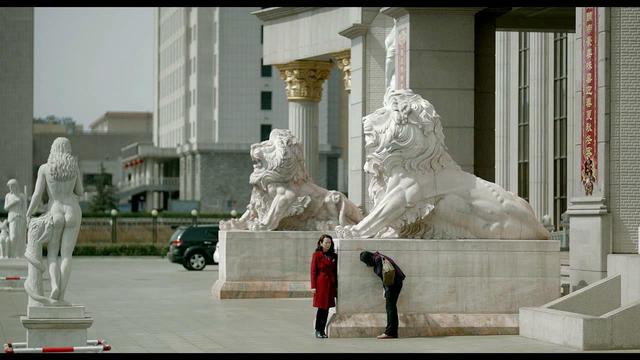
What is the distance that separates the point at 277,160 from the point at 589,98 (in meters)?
9.29

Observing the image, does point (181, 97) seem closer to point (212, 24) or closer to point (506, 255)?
point (212, 24)

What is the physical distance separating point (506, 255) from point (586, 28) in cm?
412

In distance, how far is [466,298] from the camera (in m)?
19.6

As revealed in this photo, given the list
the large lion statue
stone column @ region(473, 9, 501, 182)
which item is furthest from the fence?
stone column @ region(473, 9, 501, 182)

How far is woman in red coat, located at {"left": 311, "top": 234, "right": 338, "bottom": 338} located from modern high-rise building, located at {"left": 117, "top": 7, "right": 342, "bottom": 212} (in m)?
86.6

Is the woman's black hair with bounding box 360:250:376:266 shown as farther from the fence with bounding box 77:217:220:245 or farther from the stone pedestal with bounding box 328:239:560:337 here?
the fence with bounding box 77:217:220:245

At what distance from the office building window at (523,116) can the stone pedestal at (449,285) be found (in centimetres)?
3099

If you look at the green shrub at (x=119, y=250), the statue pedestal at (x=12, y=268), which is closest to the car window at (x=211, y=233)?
the statue pedestal at (x=12, y=268)

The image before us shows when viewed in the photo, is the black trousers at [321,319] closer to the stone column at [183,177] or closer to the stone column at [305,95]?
the stone column at [305,95]

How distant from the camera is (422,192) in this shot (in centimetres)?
1983

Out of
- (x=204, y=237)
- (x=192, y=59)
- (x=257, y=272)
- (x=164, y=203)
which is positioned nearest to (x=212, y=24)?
(x=192, y=59)

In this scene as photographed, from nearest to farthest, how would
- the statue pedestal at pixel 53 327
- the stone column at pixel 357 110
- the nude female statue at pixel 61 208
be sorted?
the statue pedestal at pixel 53 327
the nude female statue at pixel 61 208
the stone column at pixel 357 110

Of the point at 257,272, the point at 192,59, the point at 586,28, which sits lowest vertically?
the point at 257,272

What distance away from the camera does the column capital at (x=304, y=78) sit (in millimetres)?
38656
